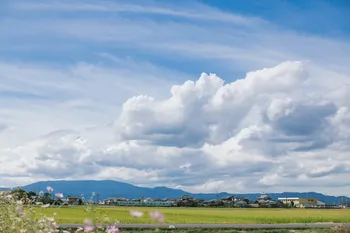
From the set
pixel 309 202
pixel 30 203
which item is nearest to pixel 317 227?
pixel 30 203

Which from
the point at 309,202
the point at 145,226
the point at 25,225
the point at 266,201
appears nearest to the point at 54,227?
the point at 25,225

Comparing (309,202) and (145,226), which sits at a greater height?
(309,202)

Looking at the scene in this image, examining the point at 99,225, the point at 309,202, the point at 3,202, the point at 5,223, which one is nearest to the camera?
the point at 99,225

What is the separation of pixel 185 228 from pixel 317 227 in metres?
8.10

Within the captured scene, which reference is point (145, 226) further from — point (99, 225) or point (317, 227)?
point (99, 225)

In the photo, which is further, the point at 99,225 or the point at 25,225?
the point at 25,225

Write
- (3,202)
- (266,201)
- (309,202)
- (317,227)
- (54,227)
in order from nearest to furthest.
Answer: (54,227) → (3,202) → (317,227) → (266,201) → (309,202)

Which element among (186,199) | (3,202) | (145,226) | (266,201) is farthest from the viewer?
(266,201)

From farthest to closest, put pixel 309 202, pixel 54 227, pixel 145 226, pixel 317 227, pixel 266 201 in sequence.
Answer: pixel 309 202
pixel 266 201
pixel 317 227
pixel 145 226
pixel 54 227

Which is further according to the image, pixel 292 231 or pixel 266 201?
pixel 266 201

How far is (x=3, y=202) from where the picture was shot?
12656 mm

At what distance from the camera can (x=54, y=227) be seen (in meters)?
10.4

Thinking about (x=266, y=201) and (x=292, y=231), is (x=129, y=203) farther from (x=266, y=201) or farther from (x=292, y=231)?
(x=292, y=231)

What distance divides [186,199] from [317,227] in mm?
98254
